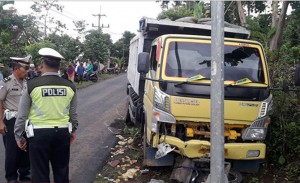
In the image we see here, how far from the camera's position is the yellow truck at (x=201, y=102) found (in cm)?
478


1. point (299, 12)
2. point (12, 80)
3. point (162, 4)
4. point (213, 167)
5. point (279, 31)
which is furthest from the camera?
point (162, 4)

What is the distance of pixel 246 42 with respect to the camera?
543 centimetres

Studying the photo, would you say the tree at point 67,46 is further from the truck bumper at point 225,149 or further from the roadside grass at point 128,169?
the truck bumper at point 225,149

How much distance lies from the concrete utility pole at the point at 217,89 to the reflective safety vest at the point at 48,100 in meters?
1.63

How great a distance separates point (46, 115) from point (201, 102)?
2133mm

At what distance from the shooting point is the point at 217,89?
3615 mm

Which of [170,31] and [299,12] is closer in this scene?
[170,31]

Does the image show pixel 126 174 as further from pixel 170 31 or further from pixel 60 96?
pixel 170 31

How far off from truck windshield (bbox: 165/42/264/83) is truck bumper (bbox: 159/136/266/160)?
97cm

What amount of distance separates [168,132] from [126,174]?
3.74ft

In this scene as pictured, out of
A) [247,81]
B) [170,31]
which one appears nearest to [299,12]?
[170,31]

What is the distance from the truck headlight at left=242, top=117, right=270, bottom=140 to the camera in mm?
4891

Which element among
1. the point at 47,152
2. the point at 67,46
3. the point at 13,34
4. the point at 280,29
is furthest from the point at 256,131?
the point at 67,46

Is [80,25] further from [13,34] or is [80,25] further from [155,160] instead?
[155,160]
